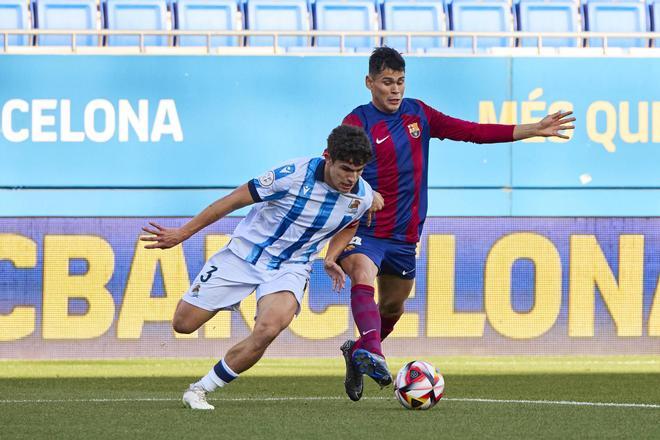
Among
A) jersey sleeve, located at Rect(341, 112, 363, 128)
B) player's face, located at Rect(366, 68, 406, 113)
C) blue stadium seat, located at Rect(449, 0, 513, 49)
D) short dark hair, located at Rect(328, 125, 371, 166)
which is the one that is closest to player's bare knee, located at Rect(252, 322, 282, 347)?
short dark hair, located at Rect(328, 125, 371, 166)

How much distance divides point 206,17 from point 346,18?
179cm

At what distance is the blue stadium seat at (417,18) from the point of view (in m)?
17.1

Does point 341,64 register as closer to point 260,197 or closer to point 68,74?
point 68,74

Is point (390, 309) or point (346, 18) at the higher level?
point (346, 18)

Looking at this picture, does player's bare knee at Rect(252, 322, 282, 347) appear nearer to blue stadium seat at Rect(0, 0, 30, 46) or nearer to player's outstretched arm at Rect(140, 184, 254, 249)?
player's outstretched arm at Rect(140, 184, 254, 249)

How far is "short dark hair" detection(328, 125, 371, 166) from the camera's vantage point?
6902mm

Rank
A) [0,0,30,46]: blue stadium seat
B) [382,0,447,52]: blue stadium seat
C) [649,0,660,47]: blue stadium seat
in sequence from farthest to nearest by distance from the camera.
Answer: [649,0,660,47]: blue stadium seat
[382,0,447,52]: blue stadium seat
[0,0,30,46]: blue stadium seat

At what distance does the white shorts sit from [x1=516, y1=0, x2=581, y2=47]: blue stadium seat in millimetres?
10659

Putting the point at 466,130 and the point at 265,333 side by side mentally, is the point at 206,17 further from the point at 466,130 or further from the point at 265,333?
the point at 265,333

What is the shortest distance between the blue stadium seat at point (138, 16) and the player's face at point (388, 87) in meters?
8.93

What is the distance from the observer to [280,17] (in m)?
16.9

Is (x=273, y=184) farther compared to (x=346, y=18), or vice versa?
(x=346, y=18)

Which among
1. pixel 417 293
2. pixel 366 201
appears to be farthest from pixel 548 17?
pixel 366 201

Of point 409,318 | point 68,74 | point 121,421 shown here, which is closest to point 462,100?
point 409,318
